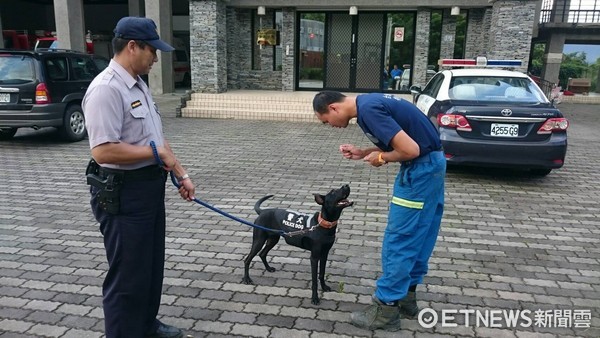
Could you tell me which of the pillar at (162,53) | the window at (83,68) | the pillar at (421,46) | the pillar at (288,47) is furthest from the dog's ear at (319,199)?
the pillar at (162,53)

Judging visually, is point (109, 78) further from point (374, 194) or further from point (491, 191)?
point (491, 191)

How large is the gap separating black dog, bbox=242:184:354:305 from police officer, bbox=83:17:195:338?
0.89 m

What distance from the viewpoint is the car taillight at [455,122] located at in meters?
6.53

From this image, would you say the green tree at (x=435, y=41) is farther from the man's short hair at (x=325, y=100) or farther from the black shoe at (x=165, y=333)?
the black shoe at (x=165, y=333)

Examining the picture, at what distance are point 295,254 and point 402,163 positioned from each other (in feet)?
5.65

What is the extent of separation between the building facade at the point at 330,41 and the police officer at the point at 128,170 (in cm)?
1252

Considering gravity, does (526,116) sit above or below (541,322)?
above

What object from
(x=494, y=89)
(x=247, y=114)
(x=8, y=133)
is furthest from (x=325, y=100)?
(x=247, y=114)

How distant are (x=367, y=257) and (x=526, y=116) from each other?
350cm

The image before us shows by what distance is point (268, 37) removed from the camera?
632 inches

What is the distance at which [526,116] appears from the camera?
20.7 feet

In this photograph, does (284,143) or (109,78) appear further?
(284,143)

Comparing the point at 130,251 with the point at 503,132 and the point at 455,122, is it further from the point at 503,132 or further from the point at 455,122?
the point at 503,132

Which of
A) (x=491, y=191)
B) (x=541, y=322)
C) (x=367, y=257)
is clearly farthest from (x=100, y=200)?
(x=491, y=191)
